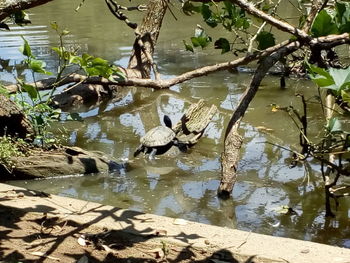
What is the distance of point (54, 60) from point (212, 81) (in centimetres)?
287

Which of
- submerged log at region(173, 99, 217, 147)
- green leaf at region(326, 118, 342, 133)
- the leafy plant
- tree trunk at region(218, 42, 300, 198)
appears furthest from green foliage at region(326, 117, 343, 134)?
submerged log at region(173, 99, 217, 147)

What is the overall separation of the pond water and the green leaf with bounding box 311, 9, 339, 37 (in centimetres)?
143

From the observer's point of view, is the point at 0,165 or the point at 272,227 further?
the point at 0,165

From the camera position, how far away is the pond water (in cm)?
469

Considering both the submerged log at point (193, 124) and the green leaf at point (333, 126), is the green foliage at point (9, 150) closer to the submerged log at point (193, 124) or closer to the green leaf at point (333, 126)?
the submerged log at point (193, 124)

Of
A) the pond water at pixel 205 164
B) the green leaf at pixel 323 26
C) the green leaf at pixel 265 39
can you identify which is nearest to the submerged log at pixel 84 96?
the pond water at pixel 205 164

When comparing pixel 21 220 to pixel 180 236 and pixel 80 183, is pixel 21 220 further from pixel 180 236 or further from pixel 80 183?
pixel 80 183

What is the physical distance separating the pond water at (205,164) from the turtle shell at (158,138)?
0.52 feet

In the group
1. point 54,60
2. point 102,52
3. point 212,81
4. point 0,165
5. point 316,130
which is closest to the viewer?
point 0,165

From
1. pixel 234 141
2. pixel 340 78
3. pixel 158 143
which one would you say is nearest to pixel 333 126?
pixel 340 78

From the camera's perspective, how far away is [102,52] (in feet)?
36.3

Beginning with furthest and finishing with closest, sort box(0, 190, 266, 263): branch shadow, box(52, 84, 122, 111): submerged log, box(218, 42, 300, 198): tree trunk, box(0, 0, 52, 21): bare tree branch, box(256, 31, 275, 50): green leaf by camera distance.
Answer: box(52, 84, 122, 111): submerged log → box(256, 31, 275, 50): green leaf → box(218, 42, 300, 198): tree trunk → box(0, 0, 52, 21): bare tree branch → box(0, 190, 266, 263): branch shadow

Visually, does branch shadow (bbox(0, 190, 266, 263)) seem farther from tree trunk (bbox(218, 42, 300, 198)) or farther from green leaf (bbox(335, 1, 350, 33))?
green leaf (bbox(335, 1, 350, 33))

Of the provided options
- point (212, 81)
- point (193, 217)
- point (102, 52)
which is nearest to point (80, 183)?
point (193, 217)
